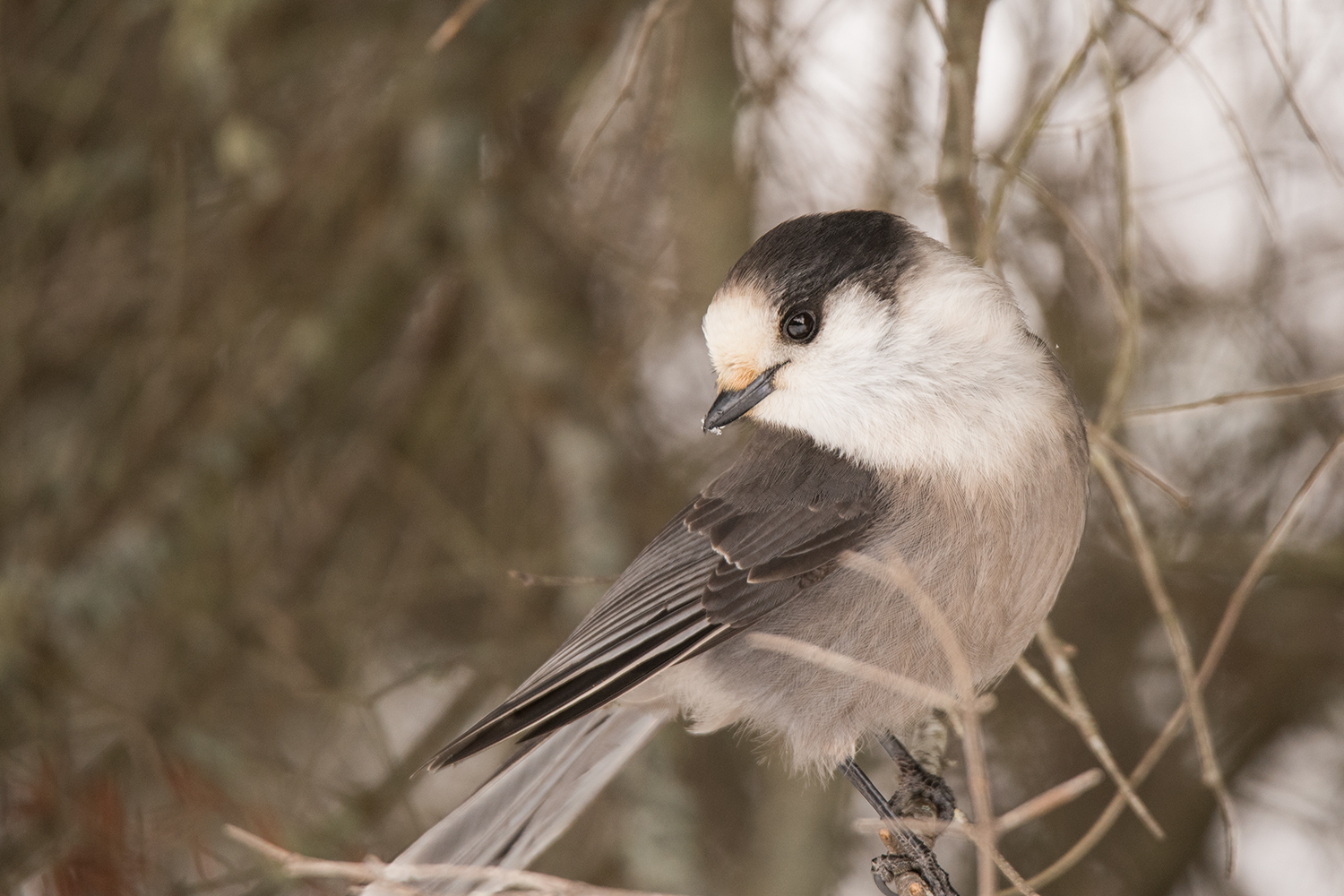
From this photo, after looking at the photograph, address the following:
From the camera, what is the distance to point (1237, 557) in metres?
2.53

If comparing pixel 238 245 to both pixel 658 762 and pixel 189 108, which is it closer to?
pixel 189 108

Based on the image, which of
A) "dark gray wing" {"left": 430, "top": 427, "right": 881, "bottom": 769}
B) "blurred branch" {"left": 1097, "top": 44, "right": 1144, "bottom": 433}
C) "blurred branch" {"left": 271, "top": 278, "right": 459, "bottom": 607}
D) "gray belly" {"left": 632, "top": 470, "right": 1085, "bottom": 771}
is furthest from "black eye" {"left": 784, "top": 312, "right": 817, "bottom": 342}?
"blurred branch" {"left": 271, "top": 278, "right": 459, "bottom": 607}

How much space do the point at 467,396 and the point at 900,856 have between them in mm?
1477

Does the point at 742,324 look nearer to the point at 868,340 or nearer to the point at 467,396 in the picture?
the point at 868,340

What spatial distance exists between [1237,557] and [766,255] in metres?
1.34

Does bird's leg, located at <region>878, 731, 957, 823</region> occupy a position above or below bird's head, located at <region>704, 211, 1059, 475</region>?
below

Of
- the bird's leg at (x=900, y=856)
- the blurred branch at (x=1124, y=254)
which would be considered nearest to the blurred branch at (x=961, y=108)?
the blurred branch at (x=1124, y=254)

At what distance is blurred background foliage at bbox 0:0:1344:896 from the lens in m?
2.27

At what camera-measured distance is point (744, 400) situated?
1.87 metres

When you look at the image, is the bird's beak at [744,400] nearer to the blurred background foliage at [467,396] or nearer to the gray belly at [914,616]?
the gray belly at [914,616]

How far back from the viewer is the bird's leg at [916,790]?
204 cm

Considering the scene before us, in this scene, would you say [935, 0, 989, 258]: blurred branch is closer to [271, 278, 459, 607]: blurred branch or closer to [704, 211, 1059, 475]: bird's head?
[704, 211, 1059, 475]: bird's head

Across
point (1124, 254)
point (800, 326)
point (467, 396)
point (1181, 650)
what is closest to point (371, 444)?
A: point (467, 396)

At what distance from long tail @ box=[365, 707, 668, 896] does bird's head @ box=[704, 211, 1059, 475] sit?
0.63 meters
